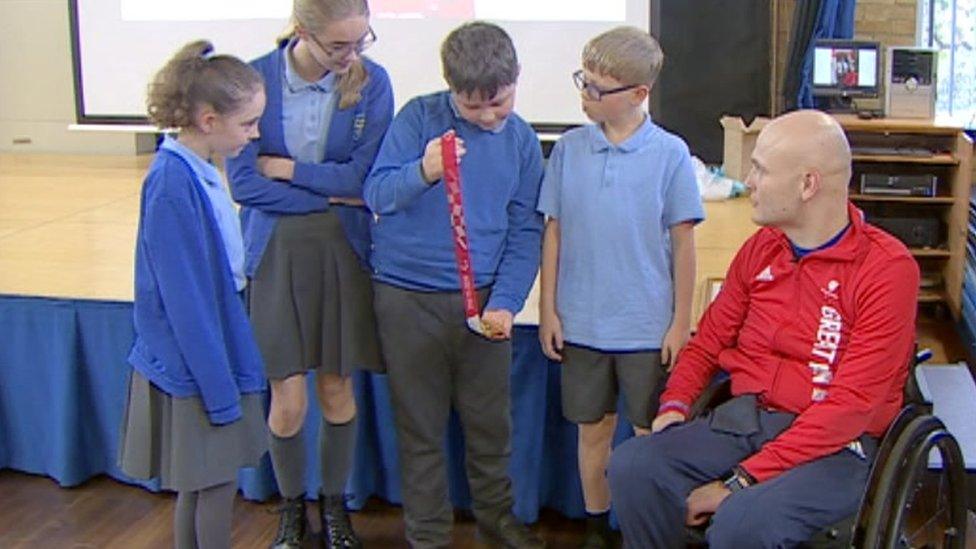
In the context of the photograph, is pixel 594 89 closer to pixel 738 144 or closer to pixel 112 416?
pixel 112 416

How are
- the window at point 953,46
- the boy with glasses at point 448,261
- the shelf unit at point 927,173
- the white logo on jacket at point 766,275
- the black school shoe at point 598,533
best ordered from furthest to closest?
the window at point 953,46 < the shelf unit at point 927,173 < the black school shoe at point 598,533 < the boy with glasses at point 448,261 < the white logo on jacket at point 766,275

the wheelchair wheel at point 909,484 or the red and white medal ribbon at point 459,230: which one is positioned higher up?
the red and white medal ribbon at point 459,230

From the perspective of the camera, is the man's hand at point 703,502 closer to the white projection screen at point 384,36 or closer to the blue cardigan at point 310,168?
the blue cardigan at point 310,168

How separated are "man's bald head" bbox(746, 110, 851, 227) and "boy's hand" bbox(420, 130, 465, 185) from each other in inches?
20.7

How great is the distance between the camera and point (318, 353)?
2432 mm

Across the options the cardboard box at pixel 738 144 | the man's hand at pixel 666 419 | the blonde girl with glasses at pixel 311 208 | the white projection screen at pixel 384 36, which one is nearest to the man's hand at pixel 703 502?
the man's hand at pixel 666 419

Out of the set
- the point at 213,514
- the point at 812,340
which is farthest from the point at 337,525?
the point at 812,340

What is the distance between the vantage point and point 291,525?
2.58 metres

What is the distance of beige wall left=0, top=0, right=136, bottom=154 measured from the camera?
6492 millimetres

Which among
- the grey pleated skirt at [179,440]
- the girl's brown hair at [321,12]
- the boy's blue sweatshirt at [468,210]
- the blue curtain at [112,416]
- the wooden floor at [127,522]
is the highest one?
the girl's brown hair at [321,12]

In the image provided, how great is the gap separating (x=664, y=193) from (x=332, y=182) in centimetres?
63

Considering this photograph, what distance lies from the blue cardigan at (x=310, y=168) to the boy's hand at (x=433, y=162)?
0.25 m

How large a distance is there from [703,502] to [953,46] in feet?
13.8

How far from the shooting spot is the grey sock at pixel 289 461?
252 centimetres
